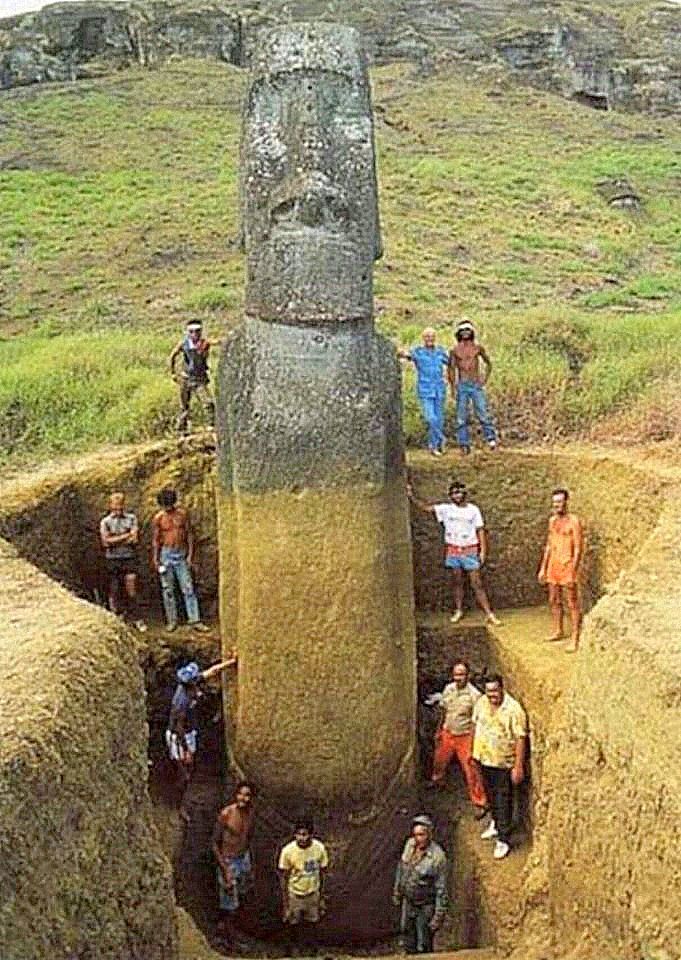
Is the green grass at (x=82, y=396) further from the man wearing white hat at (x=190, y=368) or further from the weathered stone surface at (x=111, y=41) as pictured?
A: the weathered stone surface at (x=111, y=41)

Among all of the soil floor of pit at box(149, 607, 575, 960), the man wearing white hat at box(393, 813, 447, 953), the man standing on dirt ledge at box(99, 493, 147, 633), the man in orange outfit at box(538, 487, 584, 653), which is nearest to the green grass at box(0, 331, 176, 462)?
the man standing on dirt ledge at box(99, 493, 147, 633)

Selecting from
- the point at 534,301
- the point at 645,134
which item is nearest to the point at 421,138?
the point at 645,134

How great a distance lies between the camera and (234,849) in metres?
10.5

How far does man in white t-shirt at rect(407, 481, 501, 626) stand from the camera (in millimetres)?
11648

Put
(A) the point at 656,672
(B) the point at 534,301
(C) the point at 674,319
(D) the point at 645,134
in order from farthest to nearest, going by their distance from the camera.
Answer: (D) the point at 645,134
(B) the point at 534,301
(C) the point at 674,319
(A) the point at 656,672

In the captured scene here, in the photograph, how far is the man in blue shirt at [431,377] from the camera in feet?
40.2

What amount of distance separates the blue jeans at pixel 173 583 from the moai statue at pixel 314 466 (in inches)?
36.9

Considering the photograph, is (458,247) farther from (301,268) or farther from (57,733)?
(57,733)

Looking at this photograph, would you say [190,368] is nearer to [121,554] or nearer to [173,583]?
[121,554]

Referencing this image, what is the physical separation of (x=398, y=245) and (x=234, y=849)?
1520cm

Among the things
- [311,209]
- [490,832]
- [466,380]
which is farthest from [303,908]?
[311,209]

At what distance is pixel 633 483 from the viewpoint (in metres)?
11.9

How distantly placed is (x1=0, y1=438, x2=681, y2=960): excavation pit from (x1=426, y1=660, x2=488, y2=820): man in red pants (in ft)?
0.89

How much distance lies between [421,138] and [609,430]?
18600 mm
